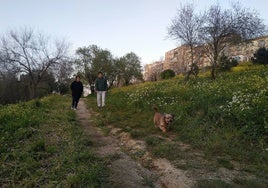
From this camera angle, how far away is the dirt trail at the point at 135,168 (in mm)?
4898

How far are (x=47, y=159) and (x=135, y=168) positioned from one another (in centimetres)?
191

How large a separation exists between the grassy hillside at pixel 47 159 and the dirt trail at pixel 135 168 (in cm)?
31

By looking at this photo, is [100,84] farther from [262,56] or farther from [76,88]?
[262,56]

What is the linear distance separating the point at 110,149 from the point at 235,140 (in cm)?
328

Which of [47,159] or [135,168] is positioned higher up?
[47,159]

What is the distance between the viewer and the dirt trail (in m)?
4.90

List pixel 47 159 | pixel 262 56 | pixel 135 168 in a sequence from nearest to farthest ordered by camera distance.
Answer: pixel 135 168, pixel 47 159, pixel 262 56

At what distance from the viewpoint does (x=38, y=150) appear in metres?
6.51

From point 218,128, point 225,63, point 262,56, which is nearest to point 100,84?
point 218,128

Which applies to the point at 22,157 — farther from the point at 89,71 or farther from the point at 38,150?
the point at 89,71

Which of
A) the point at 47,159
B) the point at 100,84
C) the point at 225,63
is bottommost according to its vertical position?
the point at 47,159

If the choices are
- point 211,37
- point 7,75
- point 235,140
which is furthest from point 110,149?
point 7,75

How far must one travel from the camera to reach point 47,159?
5984mm


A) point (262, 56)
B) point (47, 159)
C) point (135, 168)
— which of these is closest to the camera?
point (135, 168)
